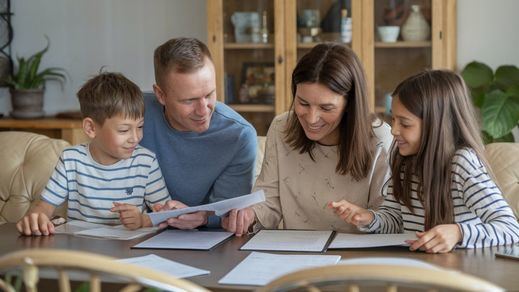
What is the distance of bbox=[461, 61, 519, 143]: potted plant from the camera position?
3.75 metres

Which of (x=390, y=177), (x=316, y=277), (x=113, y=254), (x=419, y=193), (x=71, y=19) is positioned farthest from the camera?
(x=71, y=19)

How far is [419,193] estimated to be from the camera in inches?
78.0

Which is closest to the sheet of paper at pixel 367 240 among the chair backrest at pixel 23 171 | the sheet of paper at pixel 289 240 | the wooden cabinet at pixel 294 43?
the sheet of paper at pixel 289 240

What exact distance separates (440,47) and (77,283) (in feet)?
8.87

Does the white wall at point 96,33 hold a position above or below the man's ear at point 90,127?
above

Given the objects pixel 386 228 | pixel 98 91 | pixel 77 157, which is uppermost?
pixel 98 91

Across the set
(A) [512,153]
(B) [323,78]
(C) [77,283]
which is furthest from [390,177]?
(C) [77,283]

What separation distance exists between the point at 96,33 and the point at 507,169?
2899 mm

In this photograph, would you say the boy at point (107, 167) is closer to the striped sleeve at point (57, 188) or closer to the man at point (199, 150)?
the striped sleeve at point (57, 188)

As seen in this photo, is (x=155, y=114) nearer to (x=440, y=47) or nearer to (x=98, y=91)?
(x=98, y=91)

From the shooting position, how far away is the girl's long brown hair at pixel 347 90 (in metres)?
2.10

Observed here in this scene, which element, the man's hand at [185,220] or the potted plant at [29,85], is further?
the potted plant at [29,85]

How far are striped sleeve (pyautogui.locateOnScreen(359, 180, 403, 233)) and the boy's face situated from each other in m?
0.71

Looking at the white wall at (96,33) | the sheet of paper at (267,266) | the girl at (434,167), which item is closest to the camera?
the sheet of paper at (267,266)
